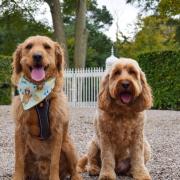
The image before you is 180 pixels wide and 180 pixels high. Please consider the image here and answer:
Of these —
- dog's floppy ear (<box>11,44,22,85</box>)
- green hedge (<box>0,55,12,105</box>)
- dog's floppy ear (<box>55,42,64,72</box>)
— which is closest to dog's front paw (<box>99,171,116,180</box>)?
dog's floppy ear (<box>55,42,64,72</box>)

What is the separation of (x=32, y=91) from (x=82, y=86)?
1766 centimetres

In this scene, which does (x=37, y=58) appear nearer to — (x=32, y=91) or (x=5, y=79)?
(x=32, y=91)

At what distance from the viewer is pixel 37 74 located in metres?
5.25

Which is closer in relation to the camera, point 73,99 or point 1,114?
point 1,114

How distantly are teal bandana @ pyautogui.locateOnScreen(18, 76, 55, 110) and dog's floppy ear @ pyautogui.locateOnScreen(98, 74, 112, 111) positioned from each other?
0.66m

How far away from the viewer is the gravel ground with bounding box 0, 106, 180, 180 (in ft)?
21.5

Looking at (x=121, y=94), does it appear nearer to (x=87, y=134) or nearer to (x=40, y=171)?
(x=40, y=171)

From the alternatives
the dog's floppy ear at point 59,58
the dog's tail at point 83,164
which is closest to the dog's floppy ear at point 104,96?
the dog's floppy ear at point 59,58

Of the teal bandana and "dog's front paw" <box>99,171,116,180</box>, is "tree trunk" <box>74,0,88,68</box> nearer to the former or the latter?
"dog's front paw" <box>99,171,116,180</box>

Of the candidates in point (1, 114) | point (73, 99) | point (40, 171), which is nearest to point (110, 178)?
point (40, 171)

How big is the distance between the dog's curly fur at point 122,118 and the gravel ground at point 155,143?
343mm

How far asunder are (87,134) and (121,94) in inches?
220

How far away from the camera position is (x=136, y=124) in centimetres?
583

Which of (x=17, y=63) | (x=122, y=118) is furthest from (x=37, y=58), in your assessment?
(x=122, y=118)
